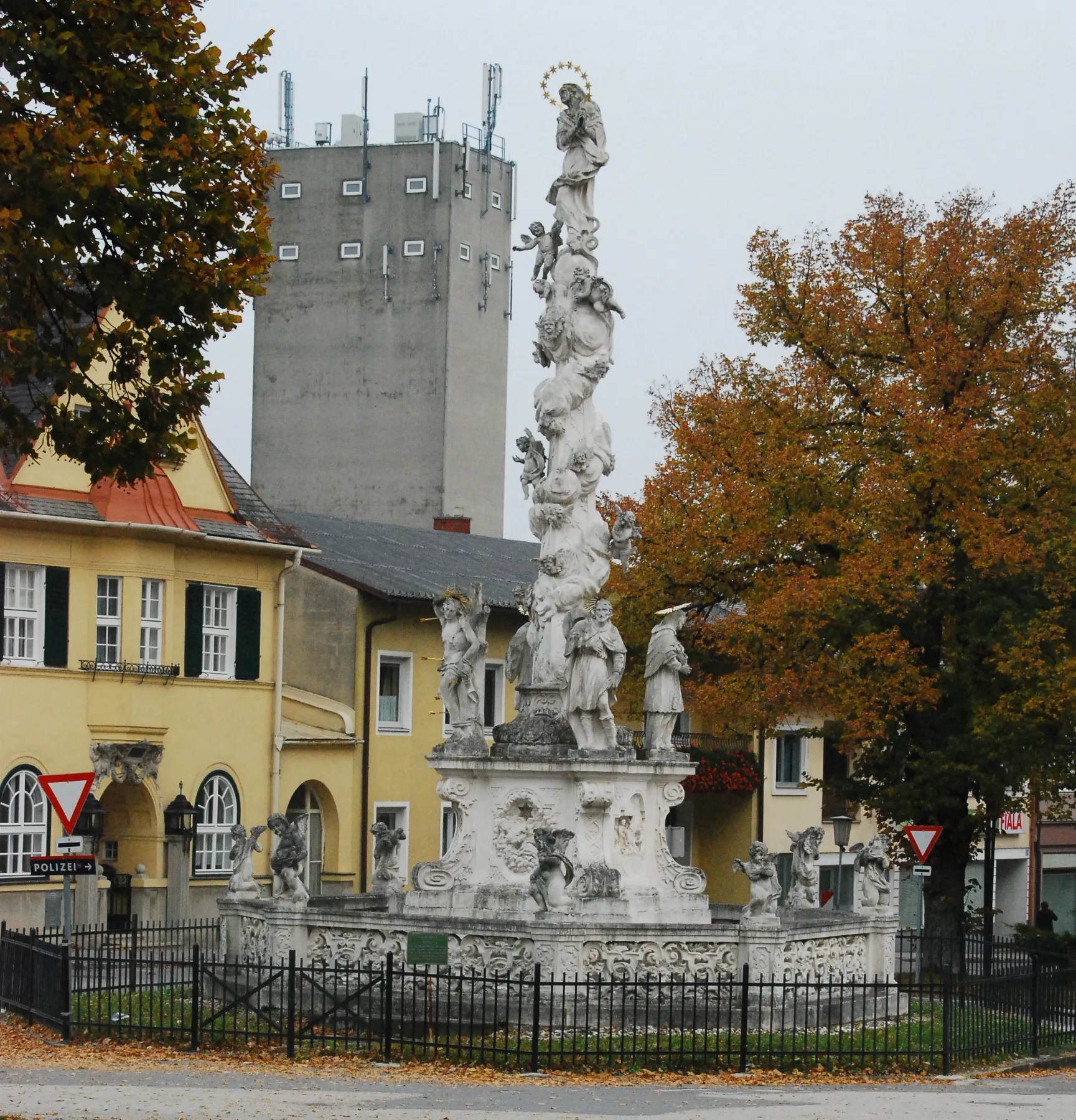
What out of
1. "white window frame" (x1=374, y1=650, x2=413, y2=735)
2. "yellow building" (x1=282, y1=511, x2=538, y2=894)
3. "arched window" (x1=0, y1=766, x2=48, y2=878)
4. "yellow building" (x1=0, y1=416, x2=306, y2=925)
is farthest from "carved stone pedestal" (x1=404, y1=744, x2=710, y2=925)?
"white window frame" (x1=374, y1=650, x2=413, y2=735)

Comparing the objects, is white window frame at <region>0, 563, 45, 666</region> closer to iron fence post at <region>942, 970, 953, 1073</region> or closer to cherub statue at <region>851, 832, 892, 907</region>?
cherub statue at <region>851, 832, 892, 907</region>

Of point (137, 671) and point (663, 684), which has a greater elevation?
point (137, 671)

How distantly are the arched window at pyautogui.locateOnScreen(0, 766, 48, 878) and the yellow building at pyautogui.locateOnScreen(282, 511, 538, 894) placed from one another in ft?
18.9

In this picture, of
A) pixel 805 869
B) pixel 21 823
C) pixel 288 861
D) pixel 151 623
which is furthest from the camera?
pixel 151 623

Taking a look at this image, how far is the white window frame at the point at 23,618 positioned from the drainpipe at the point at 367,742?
7.32 m

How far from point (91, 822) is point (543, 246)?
15.3 metres

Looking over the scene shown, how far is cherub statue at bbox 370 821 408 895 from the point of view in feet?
79.5

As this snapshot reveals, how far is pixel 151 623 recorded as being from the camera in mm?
38031

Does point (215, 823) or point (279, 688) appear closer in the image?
point (215, 823)

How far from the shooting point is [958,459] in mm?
31438

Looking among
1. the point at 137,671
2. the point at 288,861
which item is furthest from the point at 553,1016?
the point at 137,671

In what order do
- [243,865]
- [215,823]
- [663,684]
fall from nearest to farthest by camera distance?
[663,684] < [243,865] < [215,823]

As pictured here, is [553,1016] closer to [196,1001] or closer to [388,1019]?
[388,1019]

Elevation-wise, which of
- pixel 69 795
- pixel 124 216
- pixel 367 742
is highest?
pixel 124 216
